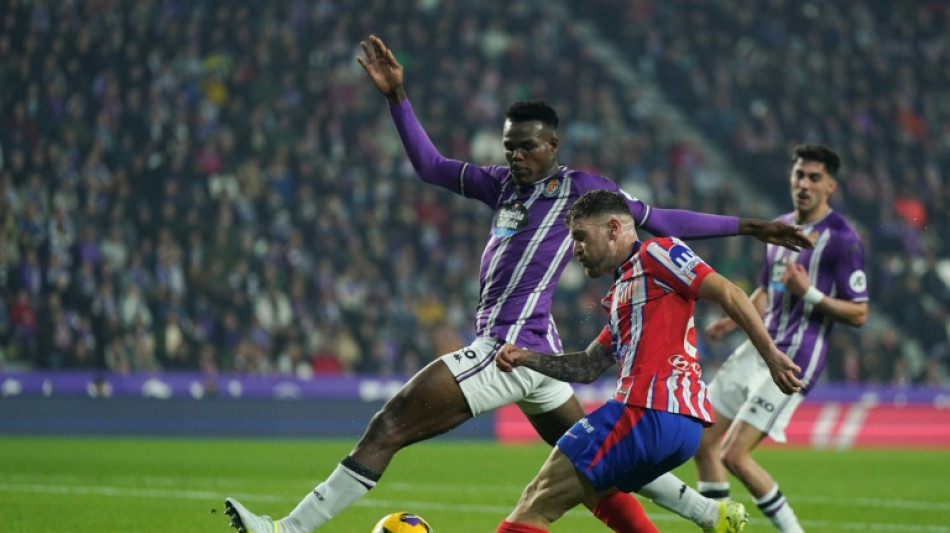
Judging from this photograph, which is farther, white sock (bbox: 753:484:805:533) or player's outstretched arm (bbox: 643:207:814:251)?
white sock (bbox: 753:484:805:533)

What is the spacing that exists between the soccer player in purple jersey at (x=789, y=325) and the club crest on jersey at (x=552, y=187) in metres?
2.02

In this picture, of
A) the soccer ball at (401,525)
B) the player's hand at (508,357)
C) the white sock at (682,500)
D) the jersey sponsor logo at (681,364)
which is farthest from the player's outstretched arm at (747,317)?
the soccer ball at (401,525)

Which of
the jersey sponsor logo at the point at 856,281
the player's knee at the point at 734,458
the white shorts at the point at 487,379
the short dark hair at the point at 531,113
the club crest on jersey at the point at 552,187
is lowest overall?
the player's knee at the point at 734,458

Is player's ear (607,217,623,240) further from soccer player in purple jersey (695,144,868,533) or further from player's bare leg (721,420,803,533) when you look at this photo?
player's bare leg (721,420,803,533)

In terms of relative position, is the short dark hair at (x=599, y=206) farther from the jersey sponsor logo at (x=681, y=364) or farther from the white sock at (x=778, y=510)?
the white sock at (x=778, y=510)

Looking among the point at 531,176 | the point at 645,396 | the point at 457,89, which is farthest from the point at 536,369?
the point at 457,89

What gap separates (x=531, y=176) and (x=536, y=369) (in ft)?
4.14

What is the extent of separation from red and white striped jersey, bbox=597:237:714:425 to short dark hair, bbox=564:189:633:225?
0.69 feet

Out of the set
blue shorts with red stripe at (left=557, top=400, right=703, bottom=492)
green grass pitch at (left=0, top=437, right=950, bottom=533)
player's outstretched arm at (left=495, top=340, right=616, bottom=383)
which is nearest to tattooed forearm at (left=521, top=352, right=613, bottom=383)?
player's outstretched arm at (left=495, top=340, right=616, bottom=383)

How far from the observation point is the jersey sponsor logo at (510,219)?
6.77 meters

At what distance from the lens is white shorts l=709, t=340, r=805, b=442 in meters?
8.45

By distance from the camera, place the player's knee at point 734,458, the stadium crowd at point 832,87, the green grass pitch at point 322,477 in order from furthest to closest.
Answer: the stadium crowd at point 832,87, the green grass pitch at point 322,477, the player's knee at point 734,458

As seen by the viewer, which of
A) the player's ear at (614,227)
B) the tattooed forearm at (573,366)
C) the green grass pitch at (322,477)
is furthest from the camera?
the green grass pitch at (322,477)

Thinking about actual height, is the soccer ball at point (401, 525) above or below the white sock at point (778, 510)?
above
